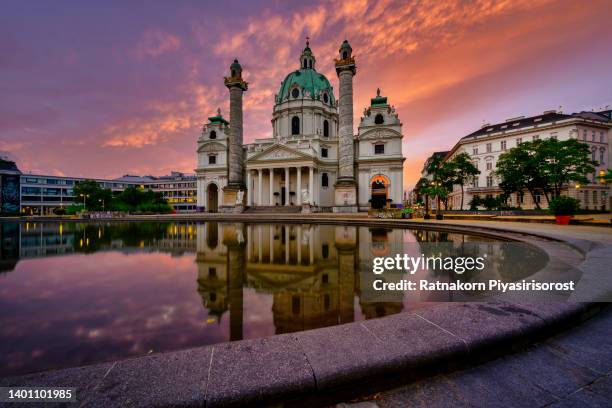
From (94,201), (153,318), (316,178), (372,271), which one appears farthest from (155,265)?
(94,201)

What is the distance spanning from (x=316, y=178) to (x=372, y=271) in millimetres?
41907

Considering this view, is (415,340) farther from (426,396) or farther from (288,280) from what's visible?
(288,280)

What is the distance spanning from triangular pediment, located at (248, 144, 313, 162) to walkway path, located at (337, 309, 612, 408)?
43185 millimetres

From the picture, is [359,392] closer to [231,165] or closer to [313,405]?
[313,405]

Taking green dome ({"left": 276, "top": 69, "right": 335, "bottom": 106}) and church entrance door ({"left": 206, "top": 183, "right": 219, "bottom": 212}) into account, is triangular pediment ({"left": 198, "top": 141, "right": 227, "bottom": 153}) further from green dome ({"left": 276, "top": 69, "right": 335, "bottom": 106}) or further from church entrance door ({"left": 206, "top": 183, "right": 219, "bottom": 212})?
green dome ({"left": 276, "top": 69, "right": 335, "bottom": 106})

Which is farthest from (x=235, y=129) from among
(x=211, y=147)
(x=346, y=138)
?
(x=346, y=138)

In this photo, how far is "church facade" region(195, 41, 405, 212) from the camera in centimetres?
4119

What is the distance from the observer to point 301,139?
49312 millimetres

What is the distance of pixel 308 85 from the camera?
183 feet

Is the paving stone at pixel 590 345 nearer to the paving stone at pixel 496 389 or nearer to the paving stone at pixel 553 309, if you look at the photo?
the paving stone at pixel 553 309

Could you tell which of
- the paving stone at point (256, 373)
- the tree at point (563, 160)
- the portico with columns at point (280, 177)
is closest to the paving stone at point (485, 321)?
the paving stone at point (256, 373)

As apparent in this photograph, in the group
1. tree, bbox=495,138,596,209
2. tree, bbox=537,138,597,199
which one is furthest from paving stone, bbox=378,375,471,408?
tree, bbox=495,138,596,209

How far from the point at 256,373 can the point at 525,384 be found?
6.79 feet

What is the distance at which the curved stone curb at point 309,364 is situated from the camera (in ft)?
5.40
